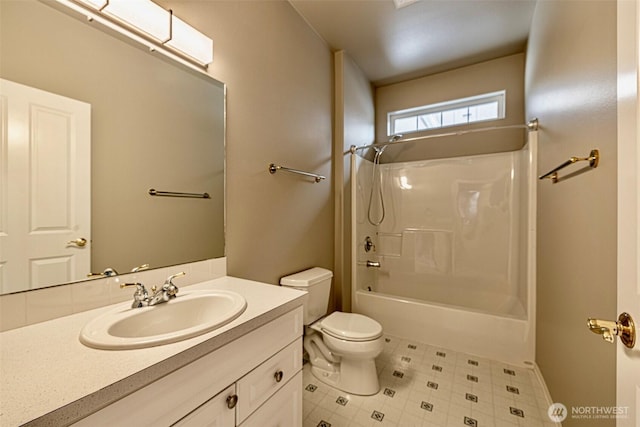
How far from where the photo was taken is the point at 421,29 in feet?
7.10

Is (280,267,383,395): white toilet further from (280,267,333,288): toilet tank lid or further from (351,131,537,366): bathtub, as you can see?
(351,131,537,366): bathtub

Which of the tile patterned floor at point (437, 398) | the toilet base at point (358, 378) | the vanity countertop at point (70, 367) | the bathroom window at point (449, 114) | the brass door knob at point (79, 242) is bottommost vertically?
the tile patterned floor at point (437, 398)

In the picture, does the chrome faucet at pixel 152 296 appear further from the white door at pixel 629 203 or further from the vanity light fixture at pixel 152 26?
the white door at pixel 629 203

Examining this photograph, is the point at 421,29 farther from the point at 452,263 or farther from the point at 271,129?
the point at 452,263

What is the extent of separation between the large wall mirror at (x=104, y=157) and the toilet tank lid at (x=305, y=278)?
56 centimetres

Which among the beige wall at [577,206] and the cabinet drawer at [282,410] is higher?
the beige wall at [577,206]

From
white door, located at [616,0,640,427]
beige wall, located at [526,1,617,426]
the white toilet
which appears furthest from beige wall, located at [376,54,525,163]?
A: white door, located at [616,0,640,427]

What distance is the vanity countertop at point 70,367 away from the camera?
1.53ft

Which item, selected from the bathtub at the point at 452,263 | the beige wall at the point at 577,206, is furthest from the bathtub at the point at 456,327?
the beige wall at the point at 577,206

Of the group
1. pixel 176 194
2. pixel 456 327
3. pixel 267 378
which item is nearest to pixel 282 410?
pixel 267 378

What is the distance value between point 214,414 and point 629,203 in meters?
1.16

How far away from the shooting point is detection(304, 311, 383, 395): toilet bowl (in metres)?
1.58

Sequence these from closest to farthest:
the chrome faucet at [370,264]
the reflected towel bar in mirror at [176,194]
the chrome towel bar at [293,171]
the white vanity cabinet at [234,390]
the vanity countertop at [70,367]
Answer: the vanity countertop at [70,367] → the white vanity cabinet at [234,390] → the reflected towel bar in mirror at [176,194] → the chrome towel bar at [293,171] → the chrome faucet at [370,264]

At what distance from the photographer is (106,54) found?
99 cm
